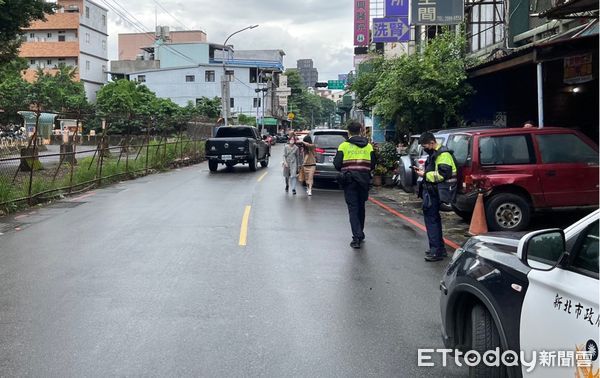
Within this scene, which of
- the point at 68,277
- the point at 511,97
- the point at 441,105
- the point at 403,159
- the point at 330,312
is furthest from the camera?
the point at 511,97

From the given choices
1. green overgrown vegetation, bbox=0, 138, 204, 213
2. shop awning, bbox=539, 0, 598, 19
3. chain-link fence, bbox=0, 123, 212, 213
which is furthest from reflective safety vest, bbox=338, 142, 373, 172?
green overgrown vegetation, bbox=0, 138, 204, 213

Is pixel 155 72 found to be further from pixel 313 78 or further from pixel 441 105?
pixel 313 78

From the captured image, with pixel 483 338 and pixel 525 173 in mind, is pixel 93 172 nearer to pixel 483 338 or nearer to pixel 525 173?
pixel 525 173

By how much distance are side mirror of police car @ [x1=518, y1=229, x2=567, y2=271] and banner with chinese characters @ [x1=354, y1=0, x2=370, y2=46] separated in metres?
50.7

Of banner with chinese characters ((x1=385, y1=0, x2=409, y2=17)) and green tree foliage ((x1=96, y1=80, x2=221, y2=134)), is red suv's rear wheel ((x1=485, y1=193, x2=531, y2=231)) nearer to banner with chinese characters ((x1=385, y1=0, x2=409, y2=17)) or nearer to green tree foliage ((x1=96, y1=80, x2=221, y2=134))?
banner with chinese characters ((x1=385, y1=0, x2=409, y2=17))

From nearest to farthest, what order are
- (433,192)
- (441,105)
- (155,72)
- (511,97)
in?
1. (433,192)
2. (441,105)
3. (511,97)
4. (155,72)

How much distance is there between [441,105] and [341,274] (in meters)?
11.8

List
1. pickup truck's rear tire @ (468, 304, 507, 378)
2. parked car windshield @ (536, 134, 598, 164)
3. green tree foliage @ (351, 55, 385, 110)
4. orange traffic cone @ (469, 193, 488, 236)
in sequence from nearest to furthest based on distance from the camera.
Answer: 1. pickup truck's rear tire @ (468, 304, 507, 378)
2. orange traffic cone @ (469, 193, 488, 236)
3. parked car windshield @ (536, 134, 598, 164)
4. green tree foliage @ (351, 55, 385, 110)

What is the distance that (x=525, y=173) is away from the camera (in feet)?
32.0

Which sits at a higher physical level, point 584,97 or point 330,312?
point 584,97

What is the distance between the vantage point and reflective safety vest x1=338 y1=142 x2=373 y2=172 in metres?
8.80

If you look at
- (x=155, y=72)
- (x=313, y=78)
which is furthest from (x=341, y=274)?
(x=313, y=78)

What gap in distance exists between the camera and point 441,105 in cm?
1762

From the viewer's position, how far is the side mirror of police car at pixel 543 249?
9.39 ft
